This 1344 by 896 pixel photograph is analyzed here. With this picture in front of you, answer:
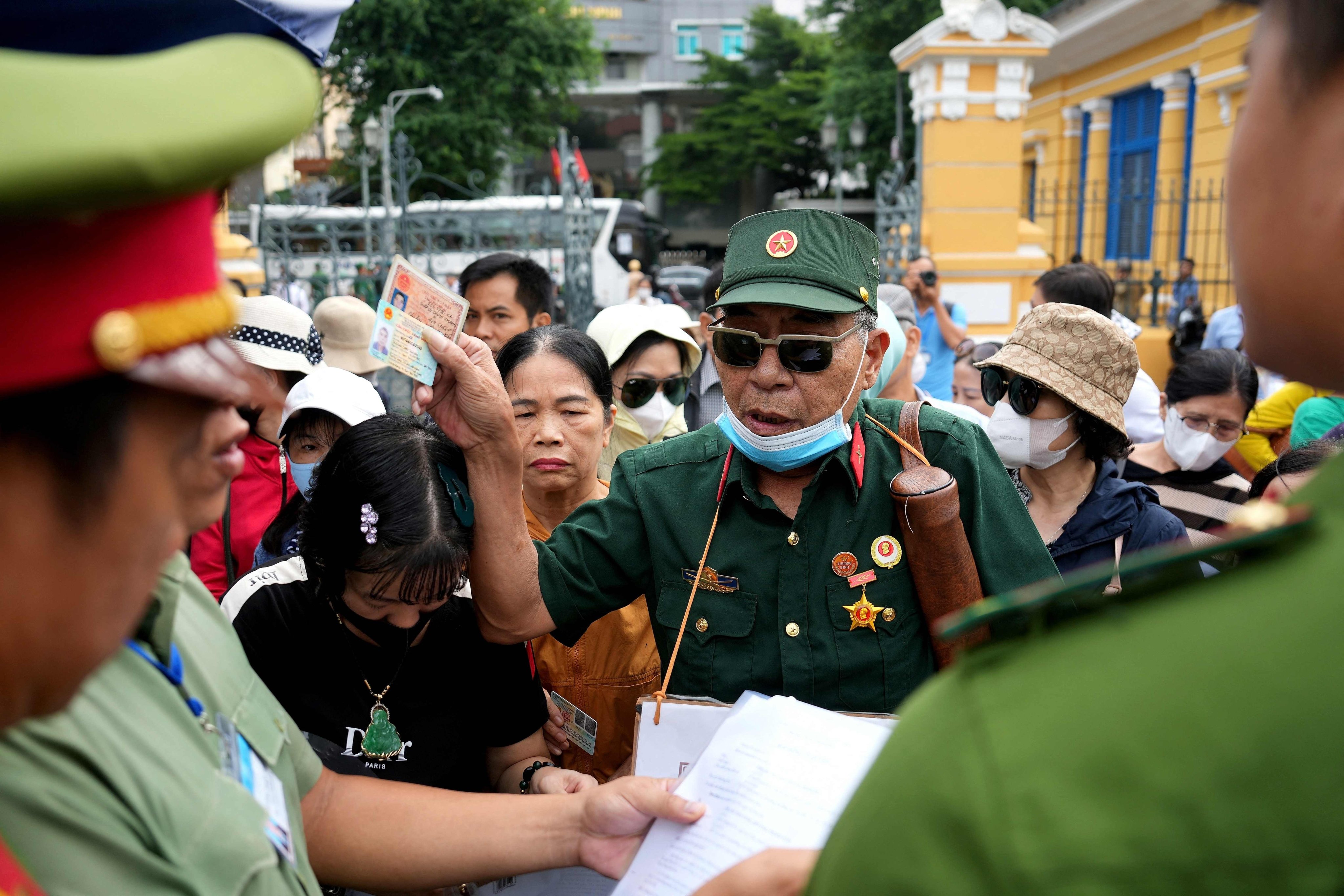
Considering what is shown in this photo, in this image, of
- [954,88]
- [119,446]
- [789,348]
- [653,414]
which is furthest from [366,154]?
[119,446]

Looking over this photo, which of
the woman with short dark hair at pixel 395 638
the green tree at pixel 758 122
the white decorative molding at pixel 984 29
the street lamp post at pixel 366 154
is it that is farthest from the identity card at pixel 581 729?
the green tree at pixel 758 122

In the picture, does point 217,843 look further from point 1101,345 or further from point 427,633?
point 1101,345

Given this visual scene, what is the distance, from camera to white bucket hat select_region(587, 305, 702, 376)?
14.3 feet

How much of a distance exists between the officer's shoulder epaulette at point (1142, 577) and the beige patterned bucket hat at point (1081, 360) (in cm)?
243

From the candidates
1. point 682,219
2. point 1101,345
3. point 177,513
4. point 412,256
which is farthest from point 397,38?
point 177,513

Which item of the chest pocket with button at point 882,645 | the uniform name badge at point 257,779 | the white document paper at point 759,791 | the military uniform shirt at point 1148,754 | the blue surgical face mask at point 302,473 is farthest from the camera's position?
the blue surgical face mask at point 302,473

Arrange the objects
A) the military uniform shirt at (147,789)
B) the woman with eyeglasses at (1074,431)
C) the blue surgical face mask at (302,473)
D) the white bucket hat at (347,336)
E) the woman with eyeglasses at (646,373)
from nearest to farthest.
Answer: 1. the military uniform shirt at (147,789)
2. the woman with eyeglasses at (1074,431)
3. the blue surgical face mask at (302,473)
4. the woman with eyeglasses at (646,373)
5. the white bucket hat at (347,336)

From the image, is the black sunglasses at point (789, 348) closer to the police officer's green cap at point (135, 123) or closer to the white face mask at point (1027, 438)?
the white face mask at point (1027, 438)

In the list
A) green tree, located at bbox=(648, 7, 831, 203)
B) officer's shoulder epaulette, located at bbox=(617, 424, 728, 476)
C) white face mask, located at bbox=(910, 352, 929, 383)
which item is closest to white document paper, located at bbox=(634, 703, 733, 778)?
officer's shoulder epaulette, located at bbox=(617, 424, 728, 476)

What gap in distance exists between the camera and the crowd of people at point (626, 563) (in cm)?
71

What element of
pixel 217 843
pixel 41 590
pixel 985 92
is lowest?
pixel 217 843

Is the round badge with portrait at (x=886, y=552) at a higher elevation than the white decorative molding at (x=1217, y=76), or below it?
below

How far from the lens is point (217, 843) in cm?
119

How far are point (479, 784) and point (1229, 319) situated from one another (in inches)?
295
